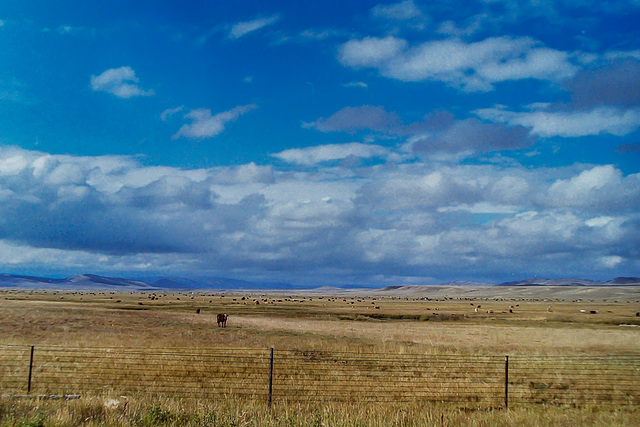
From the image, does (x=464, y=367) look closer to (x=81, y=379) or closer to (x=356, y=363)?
(x=356, y=363)

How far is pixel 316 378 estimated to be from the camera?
68.0ft

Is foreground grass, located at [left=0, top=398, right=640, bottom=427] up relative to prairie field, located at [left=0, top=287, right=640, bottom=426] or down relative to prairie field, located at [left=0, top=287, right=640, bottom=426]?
up

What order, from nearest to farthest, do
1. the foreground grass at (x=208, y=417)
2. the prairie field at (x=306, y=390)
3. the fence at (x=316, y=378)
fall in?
the foreground grass at (x=208, y=417) < the prairie field at (x=306, y=390) < the fence at (x=316, y=378)

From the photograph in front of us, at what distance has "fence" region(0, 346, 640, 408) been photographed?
17.6m

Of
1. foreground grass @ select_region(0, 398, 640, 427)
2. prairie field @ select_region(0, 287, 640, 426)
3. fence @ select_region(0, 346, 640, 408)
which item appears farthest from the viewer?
fence @ select_region(0, 346, 640, 408)

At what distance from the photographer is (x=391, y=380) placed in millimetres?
20672

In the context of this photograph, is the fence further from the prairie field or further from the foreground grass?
the foreground grass

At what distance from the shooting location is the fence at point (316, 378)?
693 inches

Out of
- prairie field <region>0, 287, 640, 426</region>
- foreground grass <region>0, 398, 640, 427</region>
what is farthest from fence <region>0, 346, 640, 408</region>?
foreground grass <region>0, 398, 640, 427</region>

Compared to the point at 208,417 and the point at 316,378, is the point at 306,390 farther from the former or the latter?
the point at 208,417

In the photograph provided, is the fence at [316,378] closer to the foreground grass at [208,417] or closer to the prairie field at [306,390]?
the prairie field at [306,390]

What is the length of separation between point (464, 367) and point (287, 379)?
892 cm

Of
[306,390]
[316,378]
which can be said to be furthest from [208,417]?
[316,378]

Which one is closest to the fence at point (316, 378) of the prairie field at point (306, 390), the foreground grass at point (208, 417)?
the prairie field at point (306, 390)
